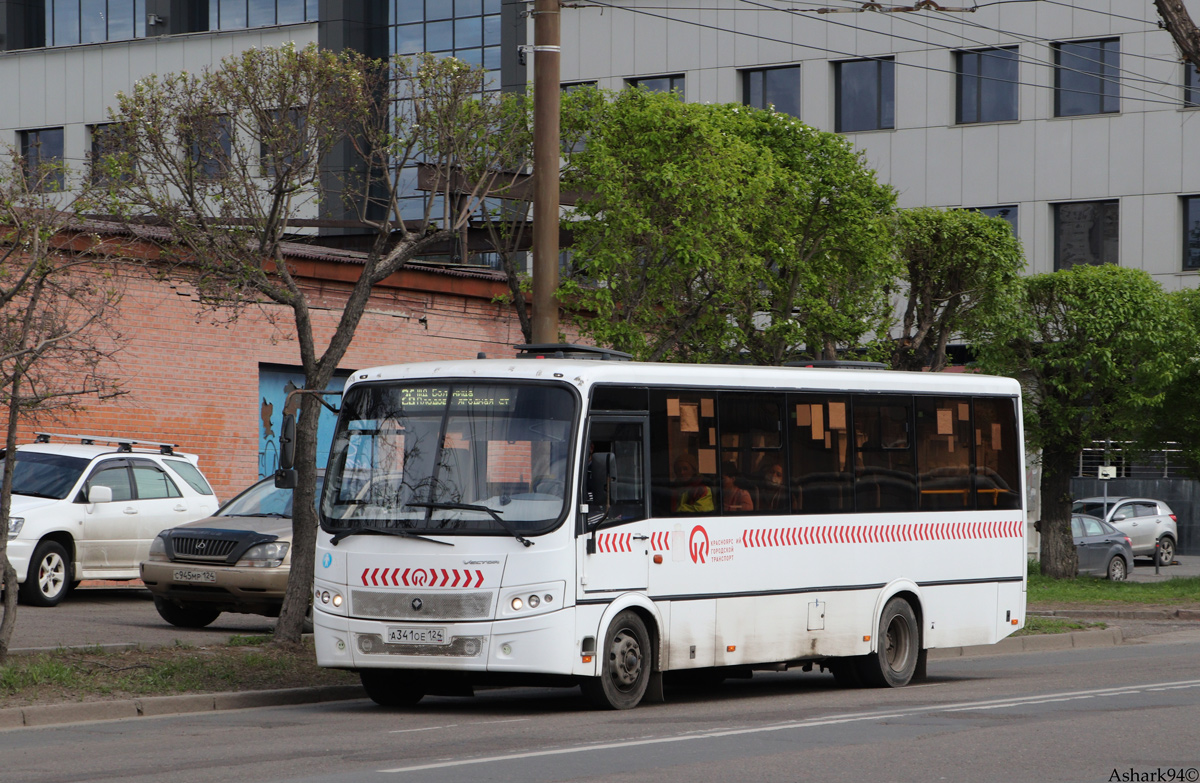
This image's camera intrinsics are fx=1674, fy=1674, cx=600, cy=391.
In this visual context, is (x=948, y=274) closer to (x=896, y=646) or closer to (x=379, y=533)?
(x=896, y=646)

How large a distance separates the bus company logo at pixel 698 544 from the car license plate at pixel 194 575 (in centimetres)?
650

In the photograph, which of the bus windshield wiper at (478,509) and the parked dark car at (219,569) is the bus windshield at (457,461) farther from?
the parked dark car at (219,569)

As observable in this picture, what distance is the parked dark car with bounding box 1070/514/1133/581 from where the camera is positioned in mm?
33938

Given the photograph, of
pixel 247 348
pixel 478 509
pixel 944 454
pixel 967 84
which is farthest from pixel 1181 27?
pixel 967 84

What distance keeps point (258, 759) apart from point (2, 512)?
4492 mm

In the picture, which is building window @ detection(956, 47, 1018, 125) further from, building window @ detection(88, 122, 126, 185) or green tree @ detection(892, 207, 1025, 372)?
building window @ detection(88, 122, 126, 185)

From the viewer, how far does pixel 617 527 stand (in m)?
12.6

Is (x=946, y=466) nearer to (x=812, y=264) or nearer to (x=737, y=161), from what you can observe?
(x=737, y=161)

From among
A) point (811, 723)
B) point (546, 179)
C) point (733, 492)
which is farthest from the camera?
point (546, 179)

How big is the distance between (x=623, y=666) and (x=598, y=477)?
1.46 metres

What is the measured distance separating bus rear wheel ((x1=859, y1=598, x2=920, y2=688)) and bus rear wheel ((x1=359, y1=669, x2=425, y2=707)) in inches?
166

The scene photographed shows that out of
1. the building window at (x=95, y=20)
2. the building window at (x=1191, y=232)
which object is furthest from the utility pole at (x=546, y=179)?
the building window at (x=95, y=20)

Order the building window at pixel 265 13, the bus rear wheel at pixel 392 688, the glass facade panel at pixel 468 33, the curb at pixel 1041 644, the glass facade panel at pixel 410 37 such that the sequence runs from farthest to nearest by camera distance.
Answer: the building window at pixel 265 13
the glass facade panel at pixel 410 37
the glass facade panel at pixel 468 33
the curb at pixel 1041 644
the bus rear wheel at pixel 392 688

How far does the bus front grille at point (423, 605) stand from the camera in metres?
12.1
